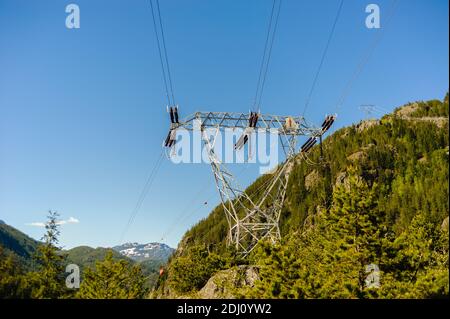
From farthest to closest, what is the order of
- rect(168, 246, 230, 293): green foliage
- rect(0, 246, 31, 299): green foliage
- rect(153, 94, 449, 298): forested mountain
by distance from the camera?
rect(168, 246, 230, 293): green foliage
rect(0, 246, 31, 299): green foliage
rect(153, 94, 449, 298): forested mountain

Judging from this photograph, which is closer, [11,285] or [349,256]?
[349,256]

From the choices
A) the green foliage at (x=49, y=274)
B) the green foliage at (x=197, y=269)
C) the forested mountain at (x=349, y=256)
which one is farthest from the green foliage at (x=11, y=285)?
the green foliage at (x=197, y=269)

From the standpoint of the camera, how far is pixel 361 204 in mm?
25562

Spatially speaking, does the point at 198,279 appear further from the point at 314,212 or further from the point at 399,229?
the point at 314,212

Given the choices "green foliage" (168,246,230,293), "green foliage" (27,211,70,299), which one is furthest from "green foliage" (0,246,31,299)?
"green foliage" (168,246,230,293)

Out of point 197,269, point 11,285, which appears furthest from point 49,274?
point 197,269

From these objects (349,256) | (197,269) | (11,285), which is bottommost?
(197,269)

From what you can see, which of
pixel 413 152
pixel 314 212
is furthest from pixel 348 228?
pixel 413 152

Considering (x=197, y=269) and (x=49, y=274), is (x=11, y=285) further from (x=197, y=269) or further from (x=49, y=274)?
(x=197, y=269)

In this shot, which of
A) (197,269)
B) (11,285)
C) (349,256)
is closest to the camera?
(349,256)

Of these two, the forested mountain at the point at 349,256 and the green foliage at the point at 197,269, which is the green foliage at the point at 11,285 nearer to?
the forested mountain at the point at 349,256

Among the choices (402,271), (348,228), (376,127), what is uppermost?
(376,127)

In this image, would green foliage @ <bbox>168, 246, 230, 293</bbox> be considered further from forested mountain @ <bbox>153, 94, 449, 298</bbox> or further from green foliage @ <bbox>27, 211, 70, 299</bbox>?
green foliage @ <bbox>27, 211, 70, 299</bbox>
